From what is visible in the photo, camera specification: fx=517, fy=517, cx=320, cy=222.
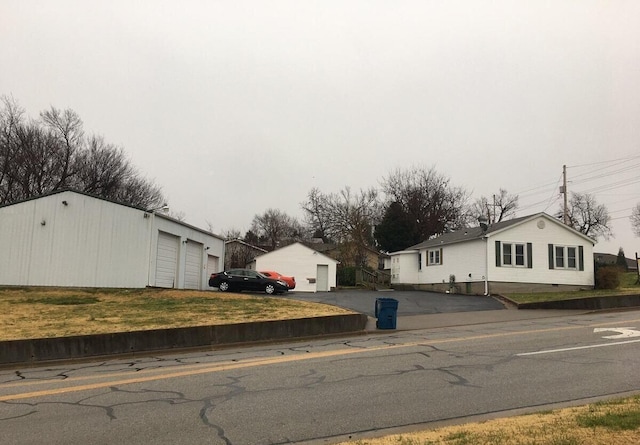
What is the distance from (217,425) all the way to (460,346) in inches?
298

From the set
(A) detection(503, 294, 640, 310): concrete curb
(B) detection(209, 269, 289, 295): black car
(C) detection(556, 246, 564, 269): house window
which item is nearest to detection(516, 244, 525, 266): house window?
(C) detection(556, 246, 564, 269): house window

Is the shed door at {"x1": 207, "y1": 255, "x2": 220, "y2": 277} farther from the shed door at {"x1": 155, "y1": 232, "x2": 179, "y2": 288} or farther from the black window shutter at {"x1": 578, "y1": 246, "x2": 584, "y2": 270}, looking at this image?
the black window shutter at {"x1": 578, "y1": 246, "x2": 584, "y2": 270}

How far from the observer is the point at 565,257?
3169 cm

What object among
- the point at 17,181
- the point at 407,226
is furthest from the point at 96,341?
the point at 407,226

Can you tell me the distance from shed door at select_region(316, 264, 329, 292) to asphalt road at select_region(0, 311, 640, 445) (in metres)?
29.0

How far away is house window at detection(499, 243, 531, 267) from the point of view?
1216 inches

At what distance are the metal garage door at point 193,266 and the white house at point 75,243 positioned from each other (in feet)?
17.0

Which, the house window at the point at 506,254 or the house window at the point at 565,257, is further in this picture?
the house window at the point at 565,257

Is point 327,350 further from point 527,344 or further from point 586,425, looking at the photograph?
point 586,425

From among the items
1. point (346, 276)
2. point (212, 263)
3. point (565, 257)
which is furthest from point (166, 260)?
point (565, 257)

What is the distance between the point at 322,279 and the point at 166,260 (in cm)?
1706

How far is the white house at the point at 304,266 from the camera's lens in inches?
1670

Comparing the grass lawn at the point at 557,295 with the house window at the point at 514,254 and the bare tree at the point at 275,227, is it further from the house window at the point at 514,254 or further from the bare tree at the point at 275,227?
the bare tree at the point at 275,227

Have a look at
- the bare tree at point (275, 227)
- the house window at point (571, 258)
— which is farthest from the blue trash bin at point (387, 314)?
the bare tree at point (275, 227)
